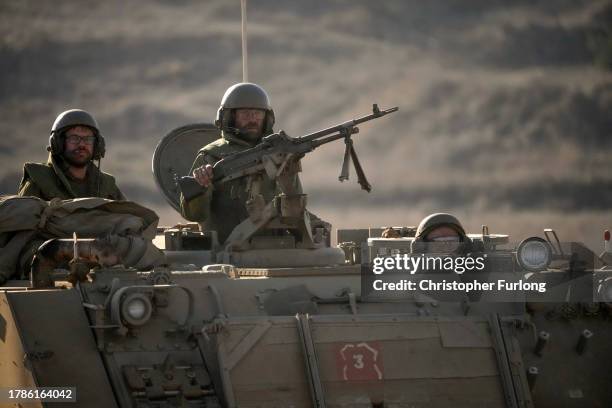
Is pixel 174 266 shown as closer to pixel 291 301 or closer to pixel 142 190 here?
pixel 291 301

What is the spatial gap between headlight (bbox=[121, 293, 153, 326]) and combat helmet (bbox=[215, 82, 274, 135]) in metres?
5.27

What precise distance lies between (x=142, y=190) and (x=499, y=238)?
1012cm

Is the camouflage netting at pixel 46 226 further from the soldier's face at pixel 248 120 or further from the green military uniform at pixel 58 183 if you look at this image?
the soldier's face at pixel 248 120

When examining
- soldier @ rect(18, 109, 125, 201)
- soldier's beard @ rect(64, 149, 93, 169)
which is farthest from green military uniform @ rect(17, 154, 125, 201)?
soldier's beard @ rect(64, 149, 93, 169)

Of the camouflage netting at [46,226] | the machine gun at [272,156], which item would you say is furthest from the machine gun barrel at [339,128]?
the camouflage netting at [46,226]

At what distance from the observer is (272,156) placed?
16.8 m

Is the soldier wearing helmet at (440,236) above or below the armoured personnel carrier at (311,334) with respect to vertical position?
above

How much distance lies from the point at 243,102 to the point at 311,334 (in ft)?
17.3

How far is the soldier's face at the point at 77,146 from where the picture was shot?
17469 mm

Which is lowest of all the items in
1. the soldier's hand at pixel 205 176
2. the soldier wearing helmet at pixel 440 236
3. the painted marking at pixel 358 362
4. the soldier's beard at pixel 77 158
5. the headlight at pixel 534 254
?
the painted marking at pixel 358 362

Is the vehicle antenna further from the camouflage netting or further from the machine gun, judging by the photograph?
the camouflage netting

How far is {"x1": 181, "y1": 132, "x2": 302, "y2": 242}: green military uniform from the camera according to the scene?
56.9 feet

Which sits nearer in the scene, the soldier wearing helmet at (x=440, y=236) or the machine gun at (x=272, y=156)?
the soldier wearing helmet at (x=440, y=236)

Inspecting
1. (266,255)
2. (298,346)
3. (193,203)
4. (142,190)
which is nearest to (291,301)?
(298,346)
